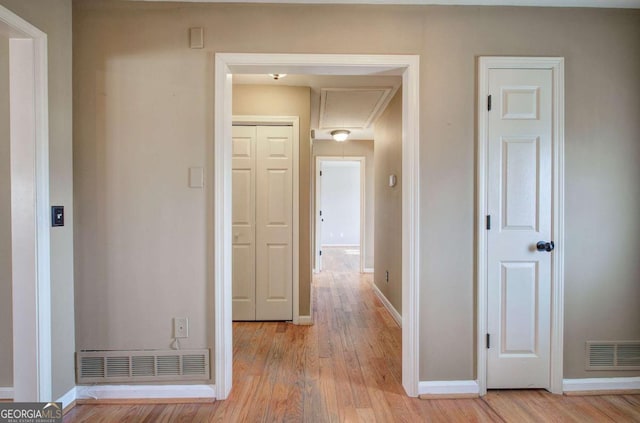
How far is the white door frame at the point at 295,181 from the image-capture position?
326 centimetres

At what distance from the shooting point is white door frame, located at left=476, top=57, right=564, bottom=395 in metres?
1.97

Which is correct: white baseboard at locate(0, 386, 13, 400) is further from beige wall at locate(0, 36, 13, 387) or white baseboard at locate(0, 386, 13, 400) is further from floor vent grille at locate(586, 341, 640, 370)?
floor vent grille at locate(586, 341, 640, 370)

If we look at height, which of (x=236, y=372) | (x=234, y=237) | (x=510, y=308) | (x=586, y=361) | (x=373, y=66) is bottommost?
(x=236, y=372)

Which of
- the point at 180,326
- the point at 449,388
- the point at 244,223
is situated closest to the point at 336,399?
the point at 449,388

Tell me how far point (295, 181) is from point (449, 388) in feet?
7.47

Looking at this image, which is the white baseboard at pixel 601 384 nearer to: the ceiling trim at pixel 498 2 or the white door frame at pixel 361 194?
the ceiling trim at pixel 498 2

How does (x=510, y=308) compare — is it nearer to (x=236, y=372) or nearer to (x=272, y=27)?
(x=236, y=372)

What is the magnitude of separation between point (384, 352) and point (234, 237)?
6.21ft

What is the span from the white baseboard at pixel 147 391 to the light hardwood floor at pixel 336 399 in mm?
60

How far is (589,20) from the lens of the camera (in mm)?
2006

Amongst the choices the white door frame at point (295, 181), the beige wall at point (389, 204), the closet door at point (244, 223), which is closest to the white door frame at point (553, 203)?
the beige wall at point (389, 204)

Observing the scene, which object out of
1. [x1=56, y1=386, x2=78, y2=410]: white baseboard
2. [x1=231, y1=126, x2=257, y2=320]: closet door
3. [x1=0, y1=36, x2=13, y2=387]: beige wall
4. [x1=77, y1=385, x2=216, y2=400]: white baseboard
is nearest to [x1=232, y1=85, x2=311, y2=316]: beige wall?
[x1=231, y1=126, x2=257, y2=320]: closet door

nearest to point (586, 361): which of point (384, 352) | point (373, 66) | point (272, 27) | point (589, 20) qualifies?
point (384, 352)

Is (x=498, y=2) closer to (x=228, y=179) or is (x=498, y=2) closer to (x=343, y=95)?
(x=343, y=95)
